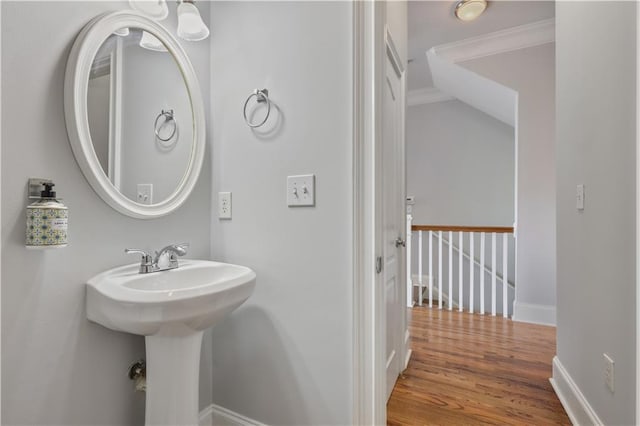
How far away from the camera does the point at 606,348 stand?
123 cm

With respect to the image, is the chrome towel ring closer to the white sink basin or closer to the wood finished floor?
the white sink basin

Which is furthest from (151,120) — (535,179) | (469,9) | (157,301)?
(535,179)

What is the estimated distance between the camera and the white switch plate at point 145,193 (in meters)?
1.24

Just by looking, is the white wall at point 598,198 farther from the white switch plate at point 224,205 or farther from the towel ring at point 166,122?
the towel ring at point 166,122

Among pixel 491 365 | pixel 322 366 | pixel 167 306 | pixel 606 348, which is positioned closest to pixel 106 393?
pixel 167 306

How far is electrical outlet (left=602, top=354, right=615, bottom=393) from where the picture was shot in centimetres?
117

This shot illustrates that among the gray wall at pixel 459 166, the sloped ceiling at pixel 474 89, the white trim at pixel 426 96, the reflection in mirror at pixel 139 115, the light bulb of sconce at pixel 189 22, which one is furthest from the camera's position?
the white trim at pixel 426 96

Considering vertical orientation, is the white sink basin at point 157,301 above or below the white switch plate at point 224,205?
below

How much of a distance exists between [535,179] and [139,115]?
3.22 m

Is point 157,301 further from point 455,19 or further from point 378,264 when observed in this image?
point 455,19

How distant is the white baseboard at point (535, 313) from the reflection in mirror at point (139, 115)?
319cm

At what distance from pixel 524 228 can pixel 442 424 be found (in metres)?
2.18

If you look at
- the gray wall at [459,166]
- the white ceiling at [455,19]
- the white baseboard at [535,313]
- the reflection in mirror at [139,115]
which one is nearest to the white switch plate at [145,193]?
the reflection in mirror at [139,115]

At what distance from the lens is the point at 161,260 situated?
4.02 feet
